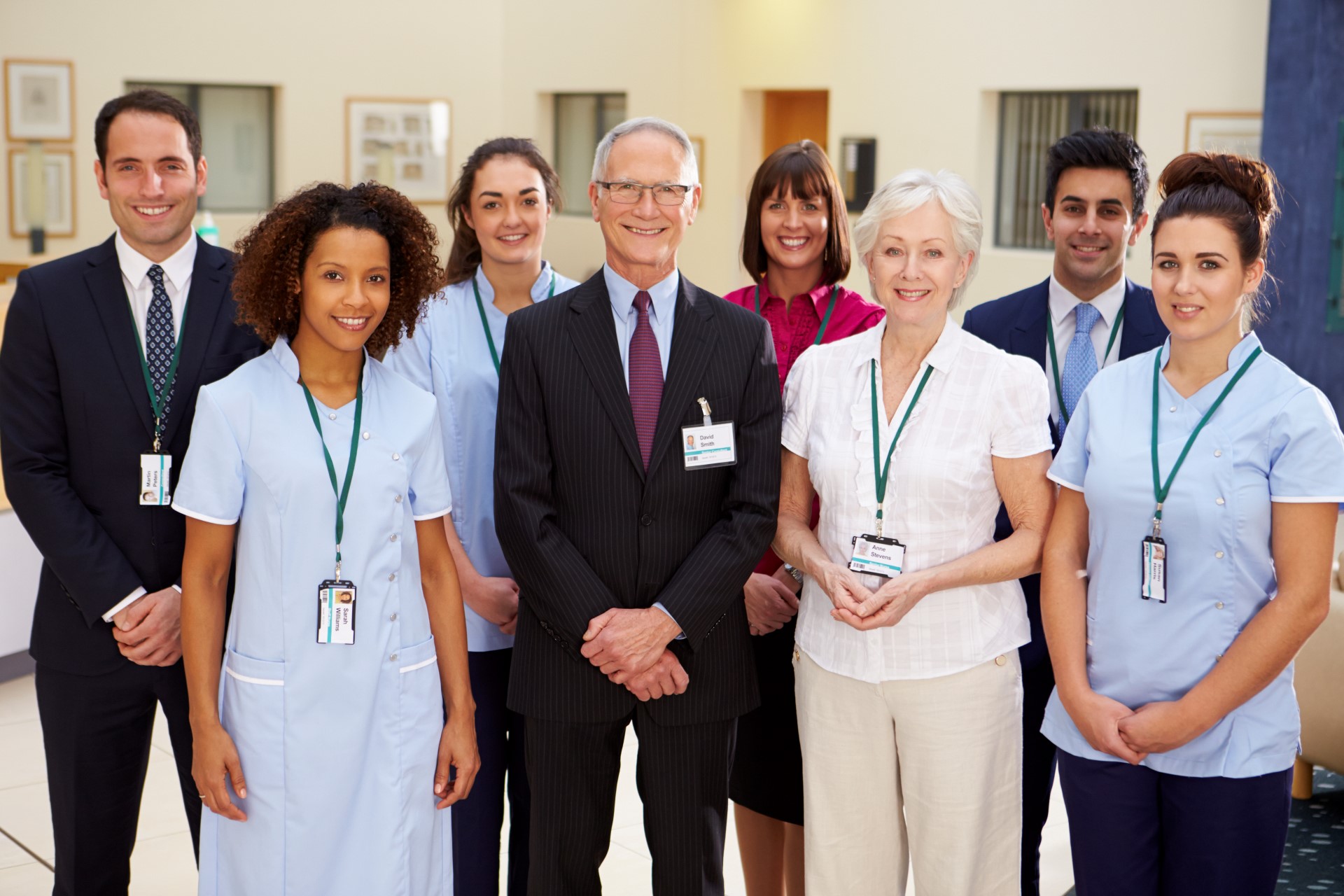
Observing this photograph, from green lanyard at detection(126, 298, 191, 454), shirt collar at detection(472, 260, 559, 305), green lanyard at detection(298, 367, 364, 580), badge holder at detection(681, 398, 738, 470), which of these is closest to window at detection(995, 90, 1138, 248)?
shirt collar at detection(472, 260, 559, 305)

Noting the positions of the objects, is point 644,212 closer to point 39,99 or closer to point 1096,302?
point 1096,302

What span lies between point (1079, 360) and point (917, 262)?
0.72m

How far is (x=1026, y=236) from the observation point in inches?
424

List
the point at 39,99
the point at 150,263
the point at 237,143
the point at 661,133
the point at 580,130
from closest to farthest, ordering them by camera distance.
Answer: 1. the point at 661,133
2. the point at 150,263
3. the point at 39,99
4. the point at 237,143
5. the point at 580,130

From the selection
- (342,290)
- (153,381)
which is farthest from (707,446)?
(153,381)

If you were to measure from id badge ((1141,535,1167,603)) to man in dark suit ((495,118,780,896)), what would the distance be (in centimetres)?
68

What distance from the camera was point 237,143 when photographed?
13.3 meters

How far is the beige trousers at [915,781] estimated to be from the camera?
244 cm

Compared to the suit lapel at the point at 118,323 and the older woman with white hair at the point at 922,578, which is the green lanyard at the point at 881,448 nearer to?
the older woman with white hair at the point at 922,578

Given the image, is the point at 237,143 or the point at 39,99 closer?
the point at 39,99

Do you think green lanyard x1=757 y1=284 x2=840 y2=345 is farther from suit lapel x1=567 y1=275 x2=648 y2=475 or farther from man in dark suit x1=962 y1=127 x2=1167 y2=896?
suit lapel x1=567 y1=275 x2=648 y2=475

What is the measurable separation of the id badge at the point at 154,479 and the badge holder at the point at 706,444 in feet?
3.32

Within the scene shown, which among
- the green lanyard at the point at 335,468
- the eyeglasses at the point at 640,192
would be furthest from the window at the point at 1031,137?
the green lanyard at the point at 335,468

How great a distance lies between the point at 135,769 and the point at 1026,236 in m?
9.30
